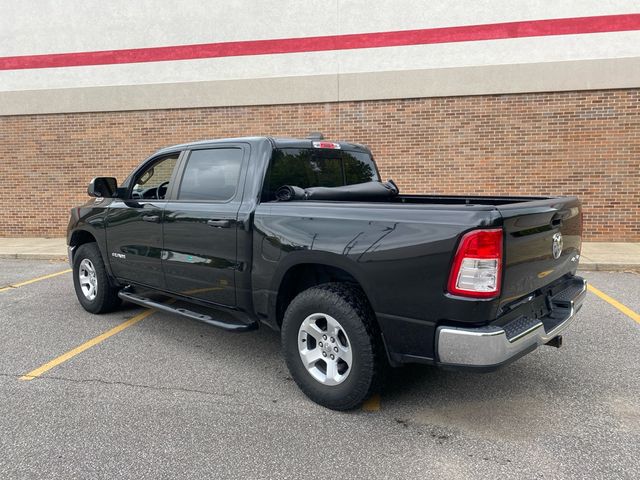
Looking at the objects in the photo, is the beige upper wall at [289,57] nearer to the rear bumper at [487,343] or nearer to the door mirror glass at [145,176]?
the door mirror glass at [145,176]

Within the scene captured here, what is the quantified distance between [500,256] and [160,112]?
10250 mm

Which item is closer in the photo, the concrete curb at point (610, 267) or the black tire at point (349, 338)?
the black tire at point (349, 338)

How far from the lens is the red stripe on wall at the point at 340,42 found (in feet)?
31.1

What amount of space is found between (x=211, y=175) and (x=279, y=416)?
2.07 metres

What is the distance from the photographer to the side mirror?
4.91 meters

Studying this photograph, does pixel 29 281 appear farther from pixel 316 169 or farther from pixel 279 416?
pixel 279 416

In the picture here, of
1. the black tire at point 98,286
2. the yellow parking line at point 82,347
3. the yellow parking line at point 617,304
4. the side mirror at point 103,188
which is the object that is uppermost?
the side mirror at point 103,188

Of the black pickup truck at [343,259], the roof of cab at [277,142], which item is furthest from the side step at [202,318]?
the roof of cab at [277,142]

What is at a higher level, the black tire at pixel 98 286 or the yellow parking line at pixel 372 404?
the black tire at pixel 98 286

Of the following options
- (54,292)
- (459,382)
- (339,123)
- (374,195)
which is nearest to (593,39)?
(339,123)

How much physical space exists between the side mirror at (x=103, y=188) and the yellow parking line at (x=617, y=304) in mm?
5601

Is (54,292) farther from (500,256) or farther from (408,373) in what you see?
(500,256)

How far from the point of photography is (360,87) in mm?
10344

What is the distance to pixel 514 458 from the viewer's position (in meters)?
2.70
